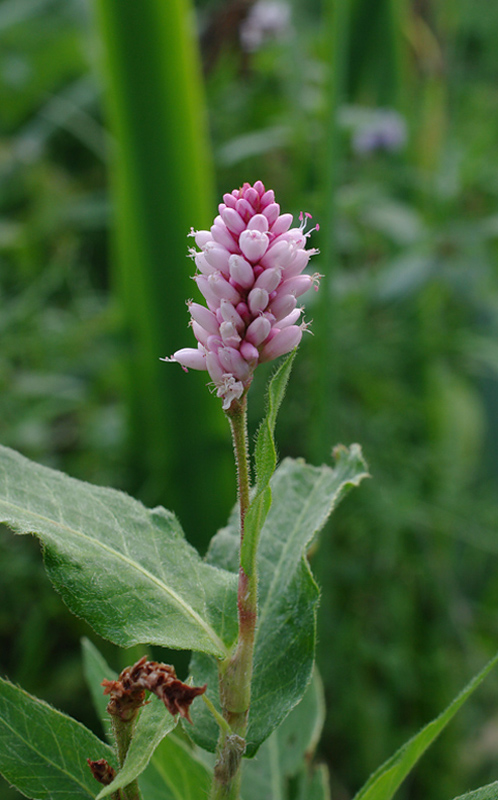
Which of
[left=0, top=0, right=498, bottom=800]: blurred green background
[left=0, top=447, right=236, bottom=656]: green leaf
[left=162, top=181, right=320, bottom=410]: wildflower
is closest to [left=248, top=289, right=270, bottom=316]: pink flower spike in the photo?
[left=162, top=181, right=320, bottom=410]: wildflower

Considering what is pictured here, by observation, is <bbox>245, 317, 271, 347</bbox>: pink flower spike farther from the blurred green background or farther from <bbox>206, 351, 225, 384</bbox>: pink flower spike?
the blurred green background

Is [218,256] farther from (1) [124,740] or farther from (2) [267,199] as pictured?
(1) [124,740]

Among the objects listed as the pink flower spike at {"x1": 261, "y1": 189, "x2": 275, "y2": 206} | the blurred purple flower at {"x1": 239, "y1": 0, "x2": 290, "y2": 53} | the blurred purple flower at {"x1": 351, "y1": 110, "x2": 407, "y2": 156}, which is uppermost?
the blurred purple flower at {"x1": 239, "y1": 0, "x2": 290, "y2": 53}

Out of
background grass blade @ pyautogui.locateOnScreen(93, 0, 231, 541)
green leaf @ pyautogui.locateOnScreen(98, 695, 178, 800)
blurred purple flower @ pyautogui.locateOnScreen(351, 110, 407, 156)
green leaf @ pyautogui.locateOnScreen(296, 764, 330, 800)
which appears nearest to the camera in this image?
green leaf @ pyautogui.locateOnScreen(98, 695, 178, 800)

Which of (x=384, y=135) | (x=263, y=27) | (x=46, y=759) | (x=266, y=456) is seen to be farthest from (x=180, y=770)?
(x=263, y=27)

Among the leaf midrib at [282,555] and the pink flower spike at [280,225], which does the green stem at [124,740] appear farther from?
the pink flower spike at [280,225]

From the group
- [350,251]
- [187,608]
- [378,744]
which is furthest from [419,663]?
[187,608]

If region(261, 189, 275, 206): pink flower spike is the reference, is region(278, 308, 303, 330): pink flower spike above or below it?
below
